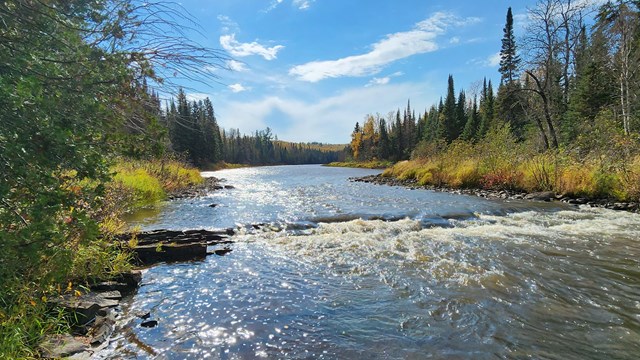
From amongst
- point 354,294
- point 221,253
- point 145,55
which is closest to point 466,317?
point 354,294

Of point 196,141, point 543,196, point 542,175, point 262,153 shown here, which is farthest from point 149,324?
point 262,153

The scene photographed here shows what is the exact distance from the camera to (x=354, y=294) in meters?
5.70

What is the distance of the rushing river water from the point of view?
13.5ft

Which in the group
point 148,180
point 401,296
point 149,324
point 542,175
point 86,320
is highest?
point 148,180

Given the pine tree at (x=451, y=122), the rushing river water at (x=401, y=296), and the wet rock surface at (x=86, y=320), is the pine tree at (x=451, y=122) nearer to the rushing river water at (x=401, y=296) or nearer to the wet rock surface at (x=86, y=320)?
the rushing river water at (x=401, y=296)

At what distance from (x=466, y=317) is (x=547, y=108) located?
23.7m

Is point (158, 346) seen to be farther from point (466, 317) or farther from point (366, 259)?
point (366, 259)

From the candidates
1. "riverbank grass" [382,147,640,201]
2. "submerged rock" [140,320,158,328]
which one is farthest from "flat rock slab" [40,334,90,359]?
"riverbank grass" [382,147,640,201]

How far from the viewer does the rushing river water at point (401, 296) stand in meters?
4.12

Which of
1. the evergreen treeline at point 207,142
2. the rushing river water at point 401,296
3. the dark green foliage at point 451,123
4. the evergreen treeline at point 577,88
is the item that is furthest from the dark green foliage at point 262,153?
the rushing river water at point 401,296

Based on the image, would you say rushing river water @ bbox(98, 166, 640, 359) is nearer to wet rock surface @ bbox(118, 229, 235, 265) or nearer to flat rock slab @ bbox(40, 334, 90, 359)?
flat rock slab @ bbox(40, 334, 90, 359)

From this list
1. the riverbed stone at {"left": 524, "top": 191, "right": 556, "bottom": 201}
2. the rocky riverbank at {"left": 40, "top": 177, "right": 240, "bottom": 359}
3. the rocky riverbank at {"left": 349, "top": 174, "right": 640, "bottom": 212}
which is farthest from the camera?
the riverbed stone at {"left": 524, "top": 191, "right": 556, "bottom": 201}

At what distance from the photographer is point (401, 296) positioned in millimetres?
5570

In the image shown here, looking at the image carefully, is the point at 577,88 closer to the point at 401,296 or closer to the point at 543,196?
the point at 543,196
